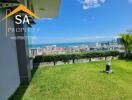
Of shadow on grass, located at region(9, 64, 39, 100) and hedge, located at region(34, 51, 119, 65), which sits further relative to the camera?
hedge, located at region(34, 51, 119, 65)

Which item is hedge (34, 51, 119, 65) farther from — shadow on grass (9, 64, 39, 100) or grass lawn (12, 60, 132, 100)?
shadow on grass (9, 64, 39, 100)

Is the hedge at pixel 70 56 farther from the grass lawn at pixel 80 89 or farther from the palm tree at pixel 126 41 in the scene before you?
the grass lawn at pixel 80 89

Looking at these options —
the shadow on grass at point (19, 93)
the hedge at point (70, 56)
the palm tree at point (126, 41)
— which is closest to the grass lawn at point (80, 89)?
the shadow on grass at point (19, 93)

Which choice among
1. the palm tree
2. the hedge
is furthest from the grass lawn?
the palm tree

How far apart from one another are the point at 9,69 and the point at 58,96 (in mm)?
1650

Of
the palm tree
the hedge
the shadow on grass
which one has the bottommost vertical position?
the shadow on grass

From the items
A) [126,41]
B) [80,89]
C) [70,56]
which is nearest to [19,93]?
[80,89]

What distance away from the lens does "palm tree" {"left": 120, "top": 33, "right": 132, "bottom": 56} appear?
43.0ft

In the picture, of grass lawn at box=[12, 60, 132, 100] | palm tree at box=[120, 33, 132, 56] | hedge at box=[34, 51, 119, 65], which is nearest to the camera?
grass lawn at box=[12, 60, 132, 100]

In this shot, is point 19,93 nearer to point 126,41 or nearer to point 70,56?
point 70,56

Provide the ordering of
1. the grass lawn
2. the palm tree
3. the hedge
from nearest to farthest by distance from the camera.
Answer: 1. the grass lawn
2. the hedge
3. the palm tree

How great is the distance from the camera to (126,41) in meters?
13.2

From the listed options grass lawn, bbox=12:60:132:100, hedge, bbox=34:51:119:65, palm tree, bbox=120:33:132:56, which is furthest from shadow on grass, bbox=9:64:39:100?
palm tree, bbox=120:33:132:56

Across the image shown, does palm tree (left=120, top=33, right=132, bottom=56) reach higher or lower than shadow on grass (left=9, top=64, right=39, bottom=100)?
higher
